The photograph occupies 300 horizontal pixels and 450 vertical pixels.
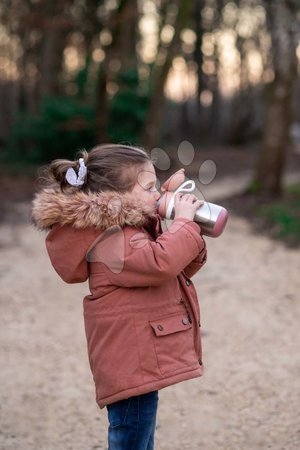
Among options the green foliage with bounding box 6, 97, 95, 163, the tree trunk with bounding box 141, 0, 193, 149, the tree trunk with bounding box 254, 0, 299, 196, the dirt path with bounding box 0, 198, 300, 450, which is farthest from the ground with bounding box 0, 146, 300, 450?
the green foliage with bounding box 6, 97, 95, 163

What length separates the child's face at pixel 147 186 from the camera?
2.48 m

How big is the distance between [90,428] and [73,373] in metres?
0.86

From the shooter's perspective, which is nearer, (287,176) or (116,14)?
(116,14)

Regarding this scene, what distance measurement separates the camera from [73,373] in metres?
4.70

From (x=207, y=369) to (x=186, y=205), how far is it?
8.36 feet

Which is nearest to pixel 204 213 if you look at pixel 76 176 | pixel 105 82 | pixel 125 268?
pixel 125 268

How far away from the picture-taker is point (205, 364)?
4875mm

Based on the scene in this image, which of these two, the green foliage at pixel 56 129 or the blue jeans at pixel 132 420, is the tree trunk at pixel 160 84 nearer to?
the green foliage at pixel 56 129

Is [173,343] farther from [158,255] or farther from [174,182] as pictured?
[174,182]

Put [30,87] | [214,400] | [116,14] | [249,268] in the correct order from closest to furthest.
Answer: [214,400]
[249,268]
[116,14]
[30,87]

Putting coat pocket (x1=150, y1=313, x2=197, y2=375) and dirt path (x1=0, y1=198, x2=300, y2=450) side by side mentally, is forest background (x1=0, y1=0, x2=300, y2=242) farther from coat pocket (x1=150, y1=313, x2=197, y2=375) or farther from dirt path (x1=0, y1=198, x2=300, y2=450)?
dirt path (x1=0, y1=198, x2=300, y2=450)

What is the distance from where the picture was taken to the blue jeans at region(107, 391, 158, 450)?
2.45 m

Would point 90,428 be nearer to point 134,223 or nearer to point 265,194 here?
point 134,223

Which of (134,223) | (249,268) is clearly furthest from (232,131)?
(134,223)
